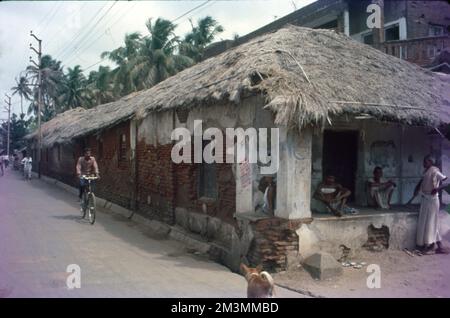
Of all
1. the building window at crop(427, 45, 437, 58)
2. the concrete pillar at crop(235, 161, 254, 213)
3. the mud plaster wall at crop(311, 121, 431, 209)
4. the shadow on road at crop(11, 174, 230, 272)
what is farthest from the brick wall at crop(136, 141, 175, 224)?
the building window at crop(427, 45, 437, 58)

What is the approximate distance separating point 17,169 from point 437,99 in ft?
136

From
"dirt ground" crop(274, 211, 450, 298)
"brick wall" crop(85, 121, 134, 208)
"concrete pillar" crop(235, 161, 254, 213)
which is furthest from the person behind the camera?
"brick wall" crop(85, 121, 134, 208)

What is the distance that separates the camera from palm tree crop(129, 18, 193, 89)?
98.8ft

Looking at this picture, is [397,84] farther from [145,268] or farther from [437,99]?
[145,268]

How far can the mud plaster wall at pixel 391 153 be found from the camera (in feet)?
31.4

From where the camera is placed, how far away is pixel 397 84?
8.67 meters

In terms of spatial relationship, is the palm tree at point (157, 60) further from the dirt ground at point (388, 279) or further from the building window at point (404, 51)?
the dirt ground at point (388, 279)

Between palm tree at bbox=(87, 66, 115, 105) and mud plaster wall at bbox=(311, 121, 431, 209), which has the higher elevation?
palm tree at bbox=(87, 66, 115, 105)

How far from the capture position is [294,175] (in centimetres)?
704

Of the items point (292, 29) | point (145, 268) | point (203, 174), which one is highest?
point (292, 29)

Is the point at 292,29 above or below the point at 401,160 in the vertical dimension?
above

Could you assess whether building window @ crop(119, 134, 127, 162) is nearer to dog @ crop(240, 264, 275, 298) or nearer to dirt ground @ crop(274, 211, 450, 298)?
dirt ground @ crop(274, 211, 450, 298)

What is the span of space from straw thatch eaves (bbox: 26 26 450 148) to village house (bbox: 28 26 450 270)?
26 millimetres

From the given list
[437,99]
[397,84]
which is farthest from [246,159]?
[437,99]
